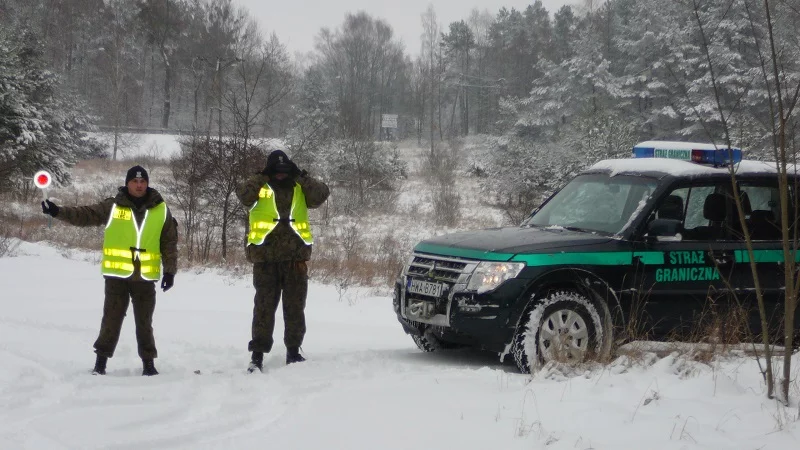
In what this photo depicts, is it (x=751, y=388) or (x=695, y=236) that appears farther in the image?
(x=695, y=236)

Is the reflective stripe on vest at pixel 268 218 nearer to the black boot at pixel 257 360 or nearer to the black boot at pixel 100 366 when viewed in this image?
the black boot at pixel 257 360

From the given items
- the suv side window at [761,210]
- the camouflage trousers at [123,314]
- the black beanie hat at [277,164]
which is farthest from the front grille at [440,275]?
the suv side window at [761,210]

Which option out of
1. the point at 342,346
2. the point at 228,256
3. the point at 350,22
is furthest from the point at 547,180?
the point at 350,22

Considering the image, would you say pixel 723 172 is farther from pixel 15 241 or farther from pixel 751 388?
pixel 15 241

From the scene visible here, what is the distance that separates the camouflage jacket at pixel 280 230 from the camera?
22.4ft

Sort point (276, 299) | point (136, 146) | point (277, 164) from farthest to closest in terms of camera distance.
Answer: point (136, 146)
point (276, 299)
point (277, 164)

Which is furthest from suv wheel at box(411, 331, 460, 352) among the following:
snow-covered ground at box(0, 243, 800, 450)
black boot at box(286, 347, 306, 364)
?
black boot at box(286, 347, 306, 364)

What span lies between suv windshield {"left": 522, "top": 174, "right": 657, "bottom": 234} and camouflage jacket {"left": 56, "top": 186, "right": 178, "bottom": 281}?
3.21 m

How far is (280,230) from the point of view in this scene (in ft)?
22.7

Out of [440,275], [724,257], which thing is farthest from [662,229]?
[440,275]

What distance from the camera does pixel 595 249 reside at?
259 inches

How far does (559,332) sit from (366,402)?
1.82 m

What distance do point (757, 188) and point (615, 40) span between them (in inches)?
1887

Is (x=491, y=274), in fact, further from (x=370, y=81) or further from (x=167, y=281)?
(x=370, y=81)
